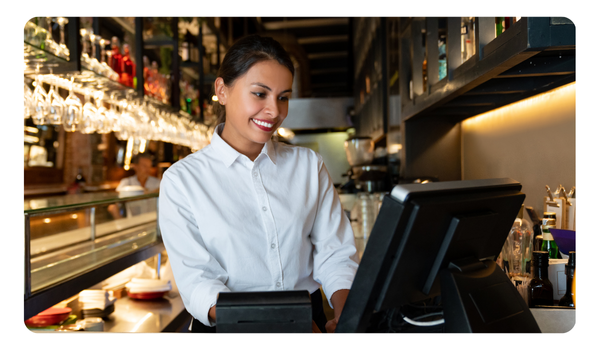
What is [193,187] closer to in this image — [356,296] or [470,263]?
[356,296]

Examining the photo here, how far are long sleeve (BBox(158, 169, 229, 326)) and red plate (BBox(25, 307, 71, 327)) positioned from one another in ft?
3.33

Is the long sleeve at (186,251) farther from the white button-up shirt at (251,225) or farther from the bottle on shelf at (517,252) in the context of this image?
the bottle on shelf at (517,252)

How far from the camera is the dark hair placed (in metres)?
1.22

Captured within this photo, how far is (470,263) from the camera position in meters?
0.78

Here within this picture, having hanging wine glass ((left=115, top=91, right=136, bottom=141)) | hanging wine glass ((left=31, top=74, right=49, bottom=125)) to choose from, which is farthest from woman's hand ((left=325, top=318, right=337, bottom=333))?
hanging wine glass ((left=115, top=91, right=136, bottom=141))

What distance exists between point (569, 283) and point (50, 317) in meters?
1.82

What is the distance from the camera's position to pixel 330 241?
1.30 m

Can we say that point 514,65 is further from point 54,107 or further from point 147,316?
point 54,107

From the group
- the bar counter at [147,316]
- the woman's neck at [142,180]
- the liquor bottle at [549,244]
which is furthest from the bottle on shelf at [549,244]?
the woman's neck at [142,180]

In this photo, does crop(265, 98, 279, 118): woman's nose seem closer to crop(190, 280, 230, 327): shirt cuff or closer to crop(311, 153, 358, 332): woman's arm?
crop(311, 153, 358, 332): woman's arm

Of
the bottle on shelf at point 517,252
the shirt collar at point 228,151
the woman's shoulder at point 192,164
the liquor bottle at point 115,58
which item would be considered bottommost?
the bottle on shelf at point 517,252

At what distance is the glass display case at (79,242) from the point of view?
5.15ft

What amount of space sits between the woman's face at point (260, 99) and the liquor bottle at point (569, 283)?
2.67 ft
